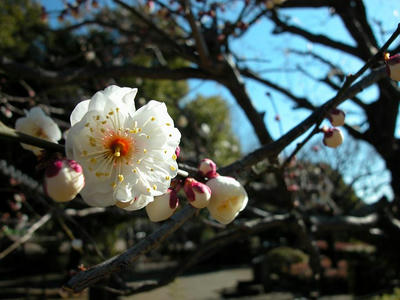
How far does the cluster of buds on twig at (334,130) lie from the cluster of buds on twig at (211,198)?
540mm

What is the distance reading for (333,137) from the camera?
123 cm

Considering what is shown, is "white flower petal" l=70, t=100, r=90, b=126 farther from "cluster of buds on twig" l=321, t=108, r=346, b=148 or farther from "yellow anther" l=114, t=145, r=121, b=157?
"cluster of buds on twig" l=321, t=108, r=346, b=148

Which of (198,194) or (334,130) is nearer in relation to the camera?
(198,194)

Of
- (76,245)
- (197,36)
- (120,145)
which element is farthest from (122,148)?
(76,245)

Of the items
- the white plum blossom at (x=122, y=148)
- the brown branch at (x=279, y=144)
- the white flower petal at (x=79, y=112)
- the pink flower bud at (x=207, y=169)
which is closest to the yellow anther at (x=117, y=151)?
the white plum blossom at (x=122, y=148)

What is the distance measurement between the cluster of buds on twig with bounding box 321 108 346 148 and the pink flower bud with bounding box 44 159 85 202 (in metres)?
0.93

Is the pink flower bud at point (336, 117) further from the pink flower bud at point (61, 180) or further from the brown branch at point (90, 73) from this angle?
the brown branch at point (90, 73)

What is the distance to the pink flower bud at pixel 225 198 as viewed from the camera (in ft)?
2.81

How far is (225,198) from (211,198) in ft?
0.13

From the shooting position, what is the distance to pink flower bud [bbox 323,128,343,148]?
1227 mm

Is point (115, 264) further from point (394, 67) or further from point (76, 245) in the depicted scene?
point (76, 245)

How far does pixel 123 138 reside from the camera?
0.90 m

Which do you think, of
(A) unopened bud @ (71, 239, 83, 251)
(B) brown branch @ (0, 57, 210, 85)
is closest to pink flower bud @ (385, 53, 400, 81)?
(B) brown branch @ (0, 57, 210, 85)

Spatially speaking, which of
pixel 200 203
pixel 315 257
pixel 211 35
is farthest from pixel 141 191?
pixel 211 35
